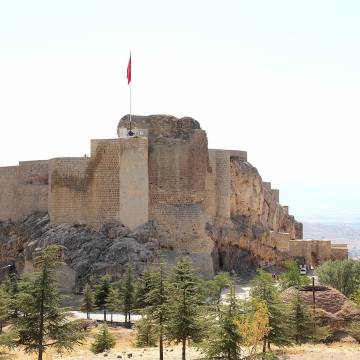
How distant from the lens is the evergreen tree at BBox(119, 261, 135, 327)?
121 feet

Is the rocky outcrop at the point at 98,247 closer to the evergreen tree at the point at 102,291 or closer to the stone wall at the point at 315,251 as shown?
the evergreen tree at the point at 102,291

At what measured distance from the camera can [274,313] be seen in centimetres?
2420

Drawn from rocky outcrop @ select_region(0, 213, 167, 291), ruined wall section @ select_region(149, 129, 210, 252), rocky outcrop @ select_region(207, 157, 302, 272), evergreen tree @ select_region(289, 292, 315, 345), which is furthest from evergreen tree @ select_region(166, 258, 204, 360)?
rocky outcrop @ select_region(207, 157, 302, 272)

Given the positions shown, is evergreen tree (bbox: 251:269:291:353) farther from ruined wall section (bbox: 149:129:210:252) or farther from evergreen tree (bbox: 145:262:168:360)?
ruined wall section (bbox: 149:129:210:252)

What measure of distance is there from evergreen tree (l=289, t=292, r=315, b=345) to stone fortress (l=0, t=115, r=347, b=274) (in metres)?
16.9

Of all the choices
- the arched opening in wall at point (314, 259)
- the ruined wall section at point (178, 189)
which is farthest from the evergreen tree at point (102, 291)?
the arched opening in wall at point (314, 259)

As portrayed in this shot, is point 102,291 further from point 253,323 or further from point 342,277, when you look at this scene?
point 253,323

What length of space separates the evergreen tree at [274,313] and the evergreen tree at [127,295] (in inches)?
517

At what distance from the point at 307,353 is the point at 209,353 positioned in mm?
6020

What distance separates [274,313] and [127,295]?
14.4m

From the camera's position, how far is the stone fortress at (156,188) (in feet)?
142

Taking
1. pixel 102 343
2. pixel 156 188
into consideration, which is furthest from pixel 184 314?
pixel 156 188

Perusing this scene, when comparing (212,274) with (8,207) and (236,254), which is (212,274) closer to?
(236,254)

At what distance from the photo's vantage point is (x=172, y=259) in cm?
4328
